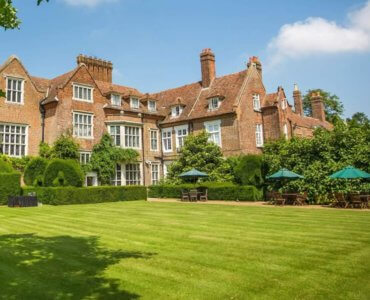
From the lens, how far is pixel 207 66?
1508 inches

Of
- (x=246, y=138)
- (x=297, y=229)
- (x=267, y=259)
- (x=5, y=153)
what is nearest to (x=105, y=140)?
(x=5, y=153)

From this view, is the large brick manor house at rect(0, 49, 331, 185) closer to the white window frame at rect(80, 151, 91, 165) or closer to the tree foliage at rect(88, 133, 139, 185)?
the white window frame at rect(80, 151, 91, 165)

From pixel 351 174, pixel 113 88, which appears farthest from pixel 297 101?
pixel 351 174

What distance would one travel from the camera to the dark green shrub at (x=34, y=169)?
2725 cm

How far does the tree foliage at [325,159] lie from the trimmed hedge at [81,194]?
1157 cm

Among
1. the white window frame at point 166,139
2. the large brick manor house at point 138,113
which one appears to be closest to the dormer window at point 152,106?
the large brick manor house at point 138,113

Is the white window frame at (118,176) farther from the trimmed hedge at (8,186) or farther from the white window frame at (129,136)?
the trimmed hedge at (8,186)

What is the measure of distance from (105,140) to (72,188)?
30.0 feet

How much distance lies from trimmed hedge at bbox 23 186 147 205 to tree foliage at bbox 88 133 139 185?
4669 millimetres

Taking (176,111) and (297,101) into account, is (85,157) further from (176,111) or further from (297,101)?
(297,101)

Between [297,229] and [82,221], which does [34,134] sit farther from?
[297,229]

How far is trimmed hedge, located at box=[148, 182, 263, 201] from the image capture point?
26.3m

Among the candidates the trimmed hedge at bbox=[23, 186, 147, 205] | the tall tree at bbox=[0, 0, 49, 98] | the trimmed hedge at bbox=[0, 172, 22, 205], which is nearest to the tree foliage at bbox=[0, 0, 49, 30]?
the tall tree at bbox=[0, 0, 49, 98]

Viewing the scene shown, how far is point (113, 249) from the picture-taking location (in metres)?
8.72
